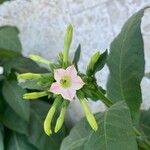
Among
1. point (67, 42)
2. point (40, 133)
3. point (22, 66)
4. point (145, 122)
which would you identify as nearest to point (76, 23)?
point (22, 66)

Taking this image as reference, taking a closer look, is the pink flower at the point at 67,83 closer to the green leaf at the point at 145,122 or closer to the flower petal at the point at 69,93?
the flower petal at the point at 69,93

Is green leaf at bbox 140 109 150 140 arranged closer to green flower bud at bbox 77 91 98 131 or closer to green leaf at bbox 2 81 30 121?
green flower bud at bbox 77 91 98 131

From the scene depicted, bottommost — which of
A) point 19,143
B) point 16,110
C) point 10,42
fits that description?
point 19,143

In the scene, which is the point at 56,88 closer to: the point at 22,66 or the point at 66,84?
the point at 66,84

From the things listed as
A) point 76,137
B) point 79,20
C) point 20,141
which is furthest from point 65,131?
point 76,137

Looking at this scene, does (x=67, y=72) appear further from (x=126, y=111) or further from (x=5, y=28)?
(x=5, y=28)

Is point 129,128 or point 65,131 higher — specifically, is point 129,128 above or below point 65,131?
above
